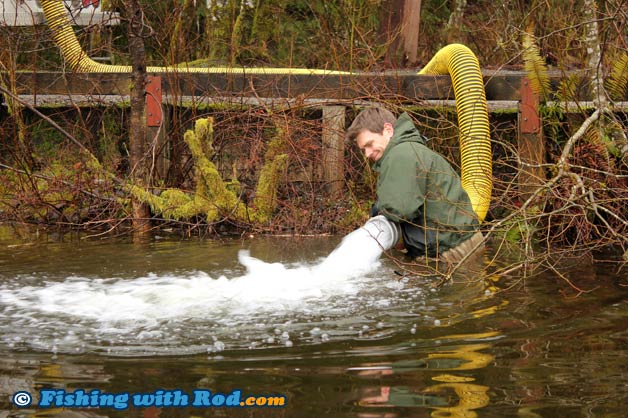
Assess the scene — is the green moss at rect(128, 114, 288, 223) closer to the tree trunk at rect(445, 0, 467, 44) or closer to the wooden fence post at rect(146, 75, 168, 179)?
the wooden fence post at rect(146, 75, 168, 179)

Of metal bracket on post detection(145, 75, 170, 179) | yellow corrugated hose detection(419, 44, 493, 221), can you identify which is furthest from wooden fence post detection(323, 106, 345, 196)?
metal bracket on post detection(145, 75, 170, 179)

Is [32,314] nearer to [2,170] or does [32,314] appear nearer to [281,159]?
[281,159]

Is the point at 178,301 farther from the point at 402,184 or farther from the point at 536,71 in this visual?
the point at 536,71

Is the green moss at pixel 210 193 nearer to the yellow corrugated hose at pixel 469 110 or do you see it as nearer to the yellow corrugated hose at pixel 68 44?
the yellow corrugated hose at pixel 469 110

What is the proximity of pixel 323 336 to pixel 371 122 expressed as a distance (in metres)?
→ 2.44

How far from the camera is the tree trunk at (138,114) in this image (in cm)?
1012

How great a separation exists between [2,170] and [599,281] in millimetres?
Result: 7446

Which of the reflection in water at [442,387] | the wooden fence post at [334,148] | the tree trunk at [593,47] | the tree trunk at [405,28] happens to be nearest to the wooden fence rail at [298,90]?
the wooden fence post at [334,148]

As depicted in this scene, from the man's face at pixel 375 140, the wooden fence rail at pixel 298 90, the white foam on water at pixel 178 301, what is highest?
the wooden fence rail at pixel 298 90

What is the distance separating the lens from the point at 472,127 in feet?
30.6

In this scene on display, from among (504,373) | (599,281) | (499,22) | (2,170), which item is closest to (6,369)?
(504,373)

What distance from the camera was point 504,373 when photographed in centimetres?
449

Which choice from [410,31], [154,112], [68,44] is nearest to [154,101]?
[154,112]

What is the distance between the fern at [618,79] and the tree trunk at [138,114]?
506 cm
